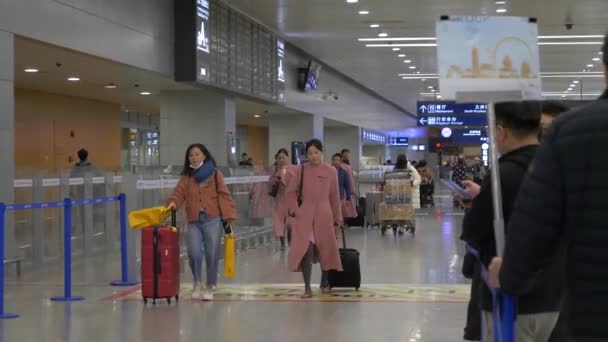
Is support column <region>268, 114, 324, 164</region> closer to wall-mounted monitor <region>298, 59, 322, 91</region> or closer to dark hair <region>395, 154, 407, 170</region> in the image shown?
wall-mounted monitor <region>298, 59, 322, 91</region>

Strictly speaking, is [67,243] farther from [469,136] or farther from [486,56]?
[469,136]

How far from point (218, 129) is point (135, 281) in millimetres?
8374

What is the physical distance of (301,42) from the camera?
74.5 feet

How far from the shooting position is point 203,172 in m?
9.45

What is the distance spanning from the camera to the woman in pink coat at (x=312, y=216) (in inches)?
374

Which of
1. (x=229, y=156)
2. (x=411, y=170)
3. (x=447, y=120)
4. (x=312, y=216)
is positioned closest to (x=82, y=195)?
(x=229, y=156)

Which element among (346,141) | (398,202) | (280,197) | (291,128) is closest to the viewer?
(280,197)

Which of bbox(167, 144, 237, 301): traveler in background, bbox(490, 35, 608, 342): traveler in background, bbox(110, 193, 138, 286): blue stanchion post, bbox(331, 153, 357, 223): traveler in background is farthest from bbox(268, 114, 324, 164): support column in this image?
bbox(490, 35, 608, 342): traveler in background

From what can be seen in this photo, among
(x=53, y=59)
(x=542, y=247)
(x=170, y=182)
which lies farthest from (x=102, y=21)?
(x=542, y=247)

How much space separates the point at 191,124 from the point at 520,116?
15678 millimetres

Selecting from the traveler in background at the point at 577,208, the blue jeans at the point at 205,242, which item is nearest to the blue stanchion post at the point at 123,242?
the blue jeans at the point at 205,242

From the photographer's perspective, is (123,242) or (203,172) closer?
(203,172)

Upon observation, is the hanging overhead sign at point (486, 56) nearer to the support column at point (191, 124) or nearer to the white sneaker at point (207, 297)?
the white sneaker at point (207, 297)

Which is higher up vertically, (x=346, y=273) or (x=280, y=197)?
(x=280, y=197)
